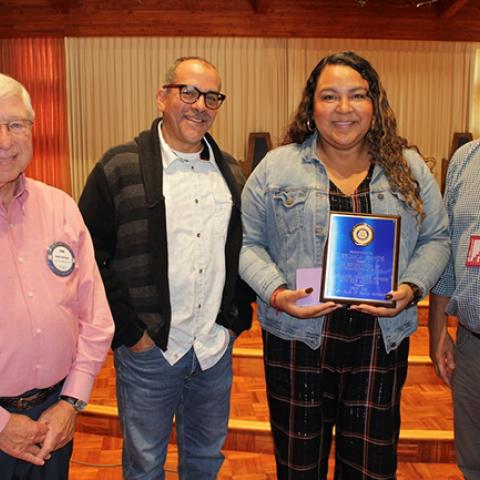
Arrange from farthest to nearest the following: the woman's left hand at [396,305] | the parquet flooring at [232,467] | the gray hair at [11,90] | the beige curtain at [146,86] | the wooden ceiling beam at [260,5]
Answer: the beige curtain at [146,86], the wooden ceiling beam at [260,5], the parquet flooring at [232,467], the woman's left hand at [396,305], the gray hair at [11,90]

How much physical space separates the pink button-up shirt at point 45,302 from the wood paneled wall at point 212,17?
9.08 metres

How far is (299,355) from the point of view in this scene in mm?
1914

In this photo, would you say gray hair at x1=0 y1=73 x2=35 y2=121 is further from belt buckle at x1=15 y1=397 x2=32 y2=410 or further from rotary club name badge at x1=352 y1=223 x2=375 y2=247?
rotary club name badge at x1=352 y1=223 x2=375 y2=247

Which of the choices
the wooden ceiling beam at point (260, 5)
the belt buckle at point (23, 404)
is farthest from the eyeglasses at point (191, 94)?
the wooden ceiling beam at point (260, 5)

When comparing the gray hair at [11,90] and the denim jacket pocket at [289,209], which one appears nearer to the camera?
the gray hair at [11,90]

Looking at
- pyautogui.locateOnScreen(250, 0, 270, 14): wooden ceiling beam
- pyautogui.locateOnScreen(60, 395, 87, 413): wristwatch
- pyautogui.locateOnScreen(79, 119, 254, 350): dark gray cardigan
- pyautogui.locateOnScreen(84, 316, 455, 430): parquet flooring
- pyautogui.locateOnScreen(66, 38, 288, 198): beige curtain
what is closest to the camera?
pyautogui.locateOnScreen(60, 395, 87, 413): wristwatch

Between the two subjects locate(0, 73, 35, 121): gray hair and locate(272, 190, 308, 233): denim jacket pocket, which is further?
locate(272, 190, 308, 233): denim jacket pocket

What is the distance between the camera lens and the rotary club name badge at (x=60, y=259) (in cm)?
153

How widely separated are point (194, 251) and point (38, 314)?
24.0 inches

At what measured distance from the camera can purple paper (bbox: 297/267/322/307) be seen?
183 centimetres

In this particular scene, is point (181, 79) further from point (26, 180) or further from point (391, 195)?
point (391, 195)

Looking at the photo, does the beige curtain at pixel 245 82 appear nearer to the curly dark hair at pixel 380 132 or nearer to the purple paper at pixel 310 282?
the curly dark hair at pixel 380 132

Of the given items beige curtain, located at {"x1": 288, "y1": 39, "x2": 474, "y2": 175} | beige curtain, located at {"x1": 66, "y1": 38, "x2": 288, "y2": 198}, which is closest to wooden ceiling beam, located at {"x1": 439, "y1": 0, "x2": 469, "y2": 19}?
beige curtain, located at {"x1": 288, "y1": 39, "x2": 474, "y2": 175}

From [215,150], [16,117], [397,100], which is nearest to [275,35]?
[397,100]
